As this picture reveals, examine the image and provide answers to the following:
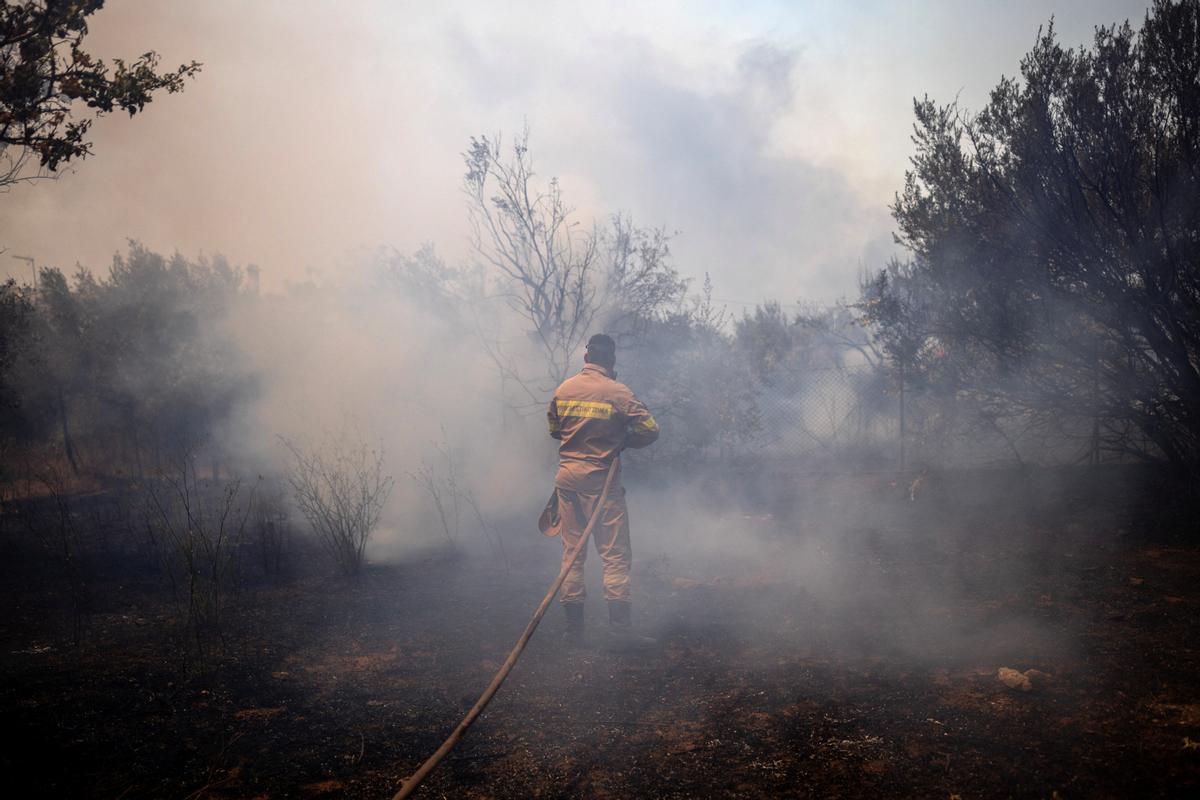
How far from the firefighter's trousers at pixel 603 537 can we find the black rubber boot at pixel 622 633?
0.06 metres

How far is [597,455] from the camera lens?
15.3 feet

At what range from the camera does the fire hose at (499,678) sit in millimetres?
2314

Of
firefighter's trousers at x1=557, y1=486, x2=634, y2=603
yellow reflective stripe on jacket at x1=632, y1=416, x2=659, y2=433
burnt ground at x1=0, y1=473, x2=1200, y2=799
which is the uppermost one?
yellow reflective stripe on jacket at x1=632, y1=416, x2=659, y2=433

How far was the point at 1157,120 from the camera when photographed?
546 centimetres

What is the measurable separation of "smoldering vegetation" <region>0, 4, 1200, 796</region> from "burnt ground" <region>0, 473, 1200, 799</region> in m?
0.03

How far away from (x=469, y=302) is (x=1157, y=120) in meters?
7.74

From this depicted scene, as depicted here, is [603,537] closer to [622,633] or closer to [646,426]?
[622,633]

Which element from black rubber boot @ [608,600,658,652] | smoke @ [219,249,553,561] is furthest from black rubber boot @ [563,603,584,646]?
smoke @ [219,249,553,561]

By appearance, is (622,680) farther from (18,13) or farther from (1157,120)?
(1157,120)

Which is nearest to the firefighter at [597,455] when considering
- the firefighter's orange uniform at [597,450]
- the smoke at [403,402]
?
the firefighter's orange uniform at [597,450]

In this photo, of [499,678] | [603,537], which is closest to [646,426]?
[603,537]

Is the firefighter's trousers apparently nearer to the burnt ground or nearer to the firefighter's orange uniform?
the firefighter's orange uniform

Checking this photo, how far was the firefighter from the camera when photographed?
14.9ft

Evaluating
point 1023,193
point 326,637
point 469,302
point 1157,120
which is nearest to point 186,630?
point 326,637
